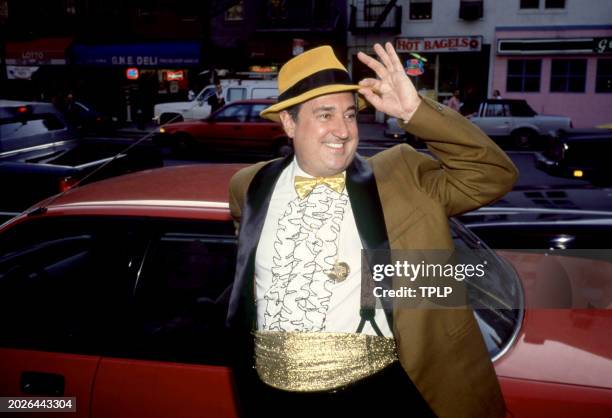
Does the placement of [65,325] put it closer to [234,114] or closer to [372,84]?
[372,84]

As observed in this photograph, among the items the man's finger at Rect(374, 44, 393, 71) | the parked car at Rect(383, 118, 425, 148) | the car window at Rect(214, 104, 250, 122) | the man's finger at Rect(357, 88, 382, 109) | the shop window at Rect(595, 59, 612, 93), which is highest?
the shop window at Rect(595, 59, 612, 93)

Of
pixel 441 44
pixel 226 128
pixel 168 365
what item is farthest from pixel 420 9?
pixel 168 365

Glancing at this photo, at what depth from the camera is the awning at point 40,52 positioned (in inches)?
1088

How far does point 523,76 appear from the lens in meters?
24.5

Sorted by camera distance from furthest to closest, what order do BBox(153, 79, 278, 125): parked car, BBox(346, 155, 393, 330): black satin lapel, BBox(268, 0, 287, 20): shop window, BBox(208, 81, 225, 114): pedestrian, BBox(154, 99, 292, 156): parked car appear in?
BBox(268, 0, 287, 20): shop window → BBox(153, 79, 278, 125): parked car → BBox(208, 81, 225, 114): pedestrian → BBox(154, 99, 292, 156): parked car → BBox(346, 155, 393, 330): black satin lapel

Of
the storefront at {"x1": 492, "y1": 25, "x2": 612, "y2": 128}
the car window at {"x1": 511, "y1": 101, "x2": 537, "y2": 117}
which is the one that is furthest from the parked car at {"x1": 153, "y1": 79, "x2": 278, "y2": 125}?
the storefront at {"x1": 492, "y1": 25, "x2": 612, "y2": 128}

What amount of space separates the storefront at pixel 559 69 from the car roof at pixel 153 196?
2425 cm

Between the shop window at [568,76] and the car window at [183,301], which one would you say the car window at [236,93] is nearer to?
the car window at [183,301]

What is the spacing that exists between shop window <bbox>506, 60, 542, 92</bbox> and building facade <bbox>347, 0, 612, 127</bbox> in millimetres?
25

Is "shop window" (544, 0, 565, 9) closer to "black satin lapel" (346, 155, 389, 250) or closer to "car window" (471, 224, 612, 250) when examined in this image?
"car window" (471, 224, 612, 250)

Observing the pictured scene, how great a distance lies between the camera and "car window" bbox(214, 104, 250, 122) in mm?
14102

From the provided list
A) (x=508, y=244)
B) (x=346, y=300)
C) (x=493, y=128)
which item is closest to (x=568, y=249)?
(x=508, y=244)

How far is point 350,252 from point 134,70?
26.0 meters

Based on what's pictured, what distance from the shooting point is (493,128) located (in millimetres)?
16875
